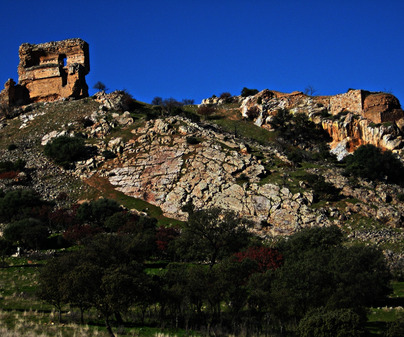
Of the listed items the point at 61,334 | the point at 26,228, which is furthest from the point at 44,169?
the point at 61,334

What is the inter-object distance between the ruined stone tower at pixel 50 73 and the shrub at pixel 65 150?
19.6 m

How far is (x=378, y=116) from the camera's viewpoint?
65.1m

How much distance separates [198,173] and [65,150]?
16894 millimetres

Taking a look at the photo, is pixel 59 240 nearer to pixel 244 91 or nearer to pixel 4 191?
pixel 4 191

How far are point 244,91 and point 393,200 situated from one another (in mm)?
44668

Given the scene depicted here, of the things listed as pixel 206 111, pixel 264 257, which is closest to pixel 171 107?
pixel 206 111

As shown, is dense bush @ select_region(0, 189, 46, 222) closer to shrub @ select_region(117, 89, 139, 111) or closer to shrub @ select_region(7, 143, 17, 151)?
shrub @ select_region(7, 143, 17, 151)

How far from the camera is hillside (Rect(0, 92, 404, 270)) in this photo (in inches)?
1829

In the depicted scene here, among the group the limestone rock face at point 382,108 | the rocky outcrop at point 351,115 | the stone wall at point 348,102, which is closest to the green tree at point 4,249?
the rocky outcrop at point 351,115

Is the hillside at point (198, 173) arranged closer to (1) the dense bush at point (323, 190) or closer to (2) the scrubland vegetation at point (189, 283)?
(1) the dense bush at point (323, 190)

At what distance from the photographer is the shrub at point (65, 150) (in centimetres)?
5969

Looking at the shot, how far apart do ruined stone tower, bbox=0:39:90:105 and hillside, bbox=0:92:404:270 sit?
7.14 meters

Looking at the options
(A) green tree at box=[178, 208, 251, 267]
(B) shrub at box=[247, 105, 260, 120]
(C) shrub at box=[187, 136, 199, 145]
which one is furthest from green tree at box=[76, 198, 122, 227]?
(B) shrub at box=[247, 105, 260, 120]

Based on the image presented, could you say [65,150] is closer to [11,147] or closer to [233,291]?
[11,147]
